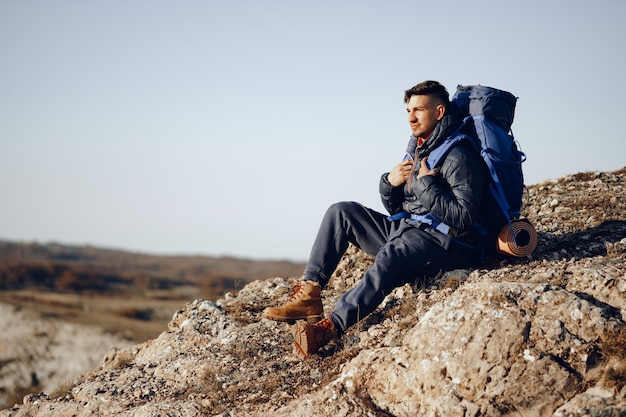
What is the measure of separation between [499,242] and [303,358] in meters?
2.70

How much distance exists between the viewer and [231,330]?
26.2 feet

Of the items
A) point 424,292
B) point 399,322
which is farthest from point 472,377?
point 424,292

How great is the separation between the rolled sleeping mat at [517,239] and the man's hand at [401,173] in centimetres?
132

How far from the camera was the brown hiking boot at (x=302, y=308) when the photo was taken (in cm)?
700

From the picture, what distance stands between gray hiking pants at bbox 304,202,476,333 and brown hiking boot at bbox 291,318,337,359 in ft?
0.37

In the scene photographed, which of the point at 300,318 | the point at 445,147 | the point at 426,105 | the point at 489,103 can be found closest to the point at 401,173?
the point at 445,147

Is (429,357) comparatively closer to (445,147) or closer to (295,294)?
(295,294)

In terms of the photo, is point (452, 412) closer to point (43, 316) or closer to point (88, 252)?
point (43, 316)

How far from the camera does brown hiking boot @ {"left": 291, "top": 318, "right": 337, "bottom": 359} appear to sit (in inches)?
253

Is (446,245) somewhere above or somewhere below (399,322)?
above

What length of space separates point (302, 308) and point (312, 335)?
2.11 feet

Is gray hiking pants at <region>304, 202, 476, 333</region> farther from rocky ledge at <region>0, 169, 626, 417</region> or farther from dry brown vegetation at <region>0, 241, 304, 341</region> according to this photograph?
dry brown vegetation at <region>0, 241, 304, 341</region>

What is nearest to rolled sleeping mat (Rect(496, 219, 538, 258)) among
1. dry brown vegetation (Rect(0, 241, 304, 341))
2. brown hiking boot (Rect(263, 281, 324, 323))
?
brown hiking boot (Rect(263, 281, 324, 323))

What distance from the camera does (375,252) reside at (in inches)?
301
